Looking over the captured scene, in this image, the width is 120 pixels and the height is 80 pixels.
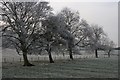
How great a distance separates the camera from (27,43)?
92.3 ft

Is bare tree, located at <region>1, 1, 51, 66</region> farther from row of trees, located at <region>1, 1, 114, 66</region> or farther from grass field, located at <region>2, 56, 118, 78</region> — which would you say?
grass field, located at <region>2, 56, 118, 78</region>

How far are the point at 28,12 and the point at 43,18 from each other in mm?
2715

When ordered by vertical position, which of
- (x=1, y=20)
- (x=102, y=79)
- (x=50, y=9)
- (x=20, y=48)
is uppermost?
(x=50, y=9)

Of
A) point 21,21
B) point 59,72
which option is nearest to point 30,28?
point 21,21

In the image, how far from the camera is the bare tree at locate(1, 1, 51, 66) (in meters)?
27.0

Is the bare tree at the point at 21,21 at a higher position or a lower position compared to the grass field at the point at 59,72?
higher

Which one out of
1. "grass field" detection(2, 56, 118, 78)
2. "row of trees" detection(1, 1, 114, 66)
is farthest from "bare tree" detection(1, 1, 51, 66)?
"grass field" detection(2, 56, 118, 78)

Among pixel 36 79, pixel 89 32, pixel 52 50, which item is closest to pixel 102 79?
pixel 36 79

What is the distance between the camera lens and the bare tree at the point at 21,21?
26997mm

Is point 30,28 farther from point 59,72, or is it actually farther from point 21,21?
point 59,72

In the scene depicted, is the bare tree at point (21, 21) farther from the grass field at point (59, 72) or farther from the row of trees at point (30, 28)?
the grass field at point (59, 72)

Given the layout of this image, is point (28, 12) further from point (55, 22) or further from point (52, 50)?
point (52, 50)

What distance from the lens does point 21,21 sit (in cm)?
2688

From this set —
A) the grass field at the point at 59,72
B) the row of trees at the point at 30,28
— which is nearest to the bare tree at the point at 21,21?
the row of trees at the point at 30,28
